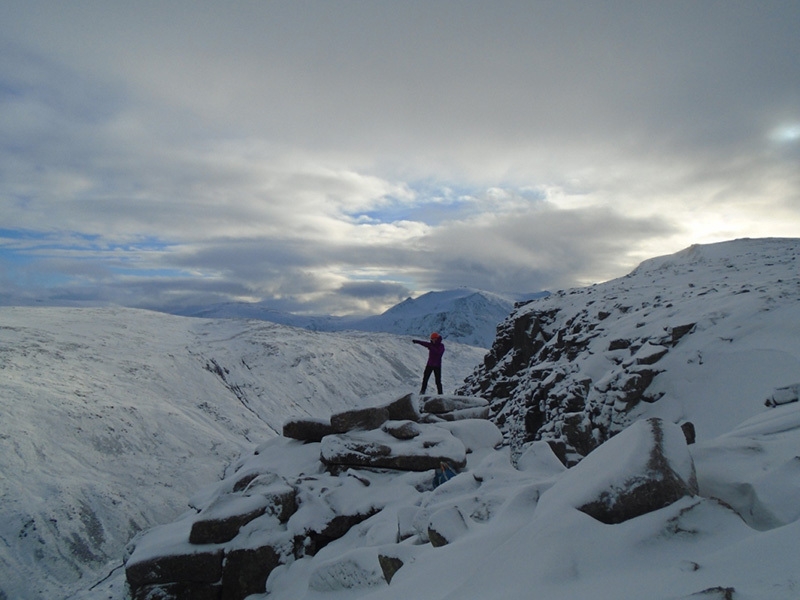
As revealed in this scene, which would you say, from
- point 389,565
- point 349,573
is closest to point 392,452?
point 349,573

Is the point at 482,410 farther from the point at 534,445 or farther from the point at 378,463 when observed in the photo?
the point at 534,445

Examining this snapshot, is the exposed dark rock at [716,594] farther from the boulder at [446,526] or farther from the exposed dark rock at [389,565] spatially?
the exposed dark rock at [389,565]

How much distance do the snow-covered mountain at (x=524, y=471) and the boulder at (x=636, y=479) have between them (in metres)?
0.02

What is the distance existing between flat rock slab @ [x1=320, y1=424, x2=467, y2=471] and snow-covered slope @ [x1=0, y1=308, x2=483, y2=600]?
755 inches

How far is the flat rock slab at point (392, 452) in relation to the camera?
1187 centimetres

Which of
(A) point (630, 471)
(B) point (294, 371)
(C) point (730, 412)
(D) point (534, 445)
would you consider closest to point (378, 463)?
(D) point (534, 445)

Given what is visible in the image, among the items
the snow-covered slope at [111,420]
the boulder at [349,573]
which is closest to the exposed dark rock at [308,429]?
the boulder at [349,573]

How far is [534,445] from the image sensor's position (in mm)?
9719

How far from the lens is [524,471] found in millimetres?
9094

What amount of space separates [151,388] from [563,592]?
5167 centimetres

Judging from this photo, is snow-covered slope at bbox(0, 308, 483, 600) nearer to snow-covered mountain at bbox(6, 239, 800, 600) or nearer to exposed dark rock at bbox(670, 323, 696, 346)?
snow-covered mountain at bbox(6, 239, 800, 600)

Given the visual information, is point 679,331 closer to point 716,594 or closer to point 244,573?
point 244,573

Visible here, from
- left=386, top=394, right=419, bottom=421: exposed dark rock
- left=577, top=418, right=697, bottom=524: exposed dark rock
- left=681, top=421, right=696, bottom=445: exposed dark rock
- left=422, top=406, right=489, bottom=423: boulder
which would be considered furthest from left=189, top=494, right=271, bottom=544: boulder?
left=681, top=421, right=696, bottom=445: exposed dark rock

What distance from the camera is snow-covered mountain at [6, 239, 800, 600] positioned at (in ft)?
13.5
